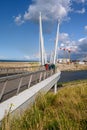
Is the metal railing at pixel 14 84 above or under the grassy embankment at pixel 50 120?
above

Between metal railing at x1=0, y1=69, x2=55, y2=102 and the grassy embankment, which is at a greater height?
metal railing at x1=0, y1=69, x2=55, y2=102

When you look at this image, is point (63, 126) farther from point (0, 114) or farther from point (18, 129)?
point (0, 114)

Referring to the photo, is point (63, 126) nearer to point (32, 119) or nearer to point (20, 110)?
point (32, 119)

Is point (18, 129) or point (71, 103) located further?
point (71, 103)

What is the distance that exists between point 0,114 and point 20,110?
192cm

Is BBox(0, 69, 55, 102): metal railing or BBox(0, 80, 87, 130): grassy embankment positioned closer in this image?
BBox(0, 80, 87, 130): grassy embankment

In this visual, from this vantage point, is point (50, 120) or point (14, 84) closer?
point (50, 120)

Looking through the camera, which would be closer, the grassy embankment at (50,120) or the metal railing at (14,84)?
the grassy embankment at (50,120)

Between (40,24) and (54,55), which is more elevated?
(40,24)

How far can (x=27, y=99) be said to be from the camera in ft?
34.0

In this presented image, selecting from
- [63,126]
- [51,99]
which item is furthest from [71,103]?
[63,126]

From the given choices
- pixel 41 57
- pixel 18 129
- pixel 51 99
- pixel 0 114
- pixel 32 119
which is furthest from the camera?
pixel 41 57

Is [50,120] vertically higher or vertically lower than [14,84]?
lower

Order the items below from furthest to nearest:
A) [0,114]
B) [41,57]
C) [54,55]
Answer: [54,55] < [41,57] < [0,114]
